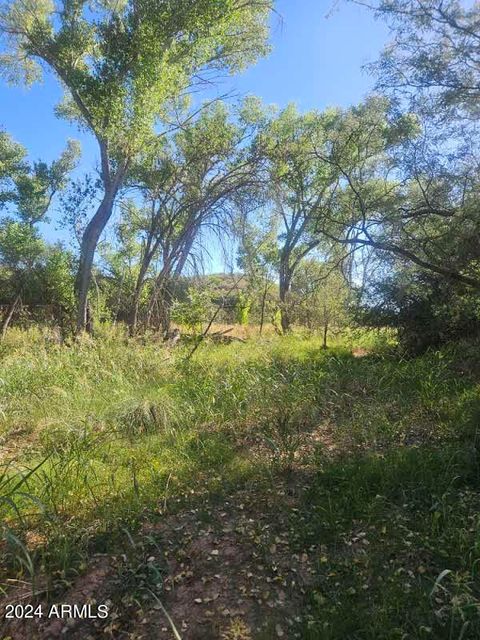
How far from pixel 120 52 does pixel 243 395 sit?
20.8 ft

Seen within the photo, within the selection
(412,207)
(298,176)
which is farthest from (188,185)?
(412,207)

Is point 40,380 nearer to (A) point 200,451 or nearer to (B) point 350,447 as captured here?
(A) point 200,451

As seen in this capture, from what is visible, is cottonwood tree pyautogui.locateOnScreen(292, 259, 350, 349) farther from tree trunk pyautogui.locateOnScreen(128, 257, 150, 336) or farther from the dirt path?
the dirt path

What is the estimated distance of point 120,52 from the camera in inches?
285

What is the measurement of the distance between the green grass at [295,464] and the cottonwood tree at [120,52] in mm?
4233

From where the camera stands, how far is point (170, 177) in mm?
10602

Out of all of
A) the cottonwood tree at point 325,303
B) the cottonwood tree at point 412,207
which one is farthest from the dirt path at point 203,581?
the cottonwood tree at point 325,303

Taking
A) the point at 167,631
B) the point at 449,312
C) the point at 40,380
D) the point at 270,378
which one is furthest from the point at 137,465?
the point at 449,312

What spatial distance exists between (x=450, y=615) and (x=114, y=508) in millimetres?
1946

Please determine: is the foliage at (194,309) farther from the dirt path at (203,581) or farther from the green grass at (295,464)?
the dirt path at (203,581)

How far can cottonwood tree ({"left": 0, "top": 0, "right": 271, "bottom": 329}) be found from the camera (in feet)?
23.7

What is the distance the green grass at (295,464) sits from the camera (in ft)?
6.86

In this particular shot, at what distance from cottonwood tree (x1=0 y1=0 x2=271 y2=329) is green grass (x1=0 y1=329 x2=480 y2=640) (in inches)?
167

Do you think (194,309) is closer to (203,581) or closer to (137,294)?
(137,294)
